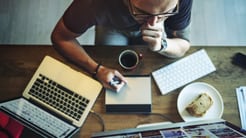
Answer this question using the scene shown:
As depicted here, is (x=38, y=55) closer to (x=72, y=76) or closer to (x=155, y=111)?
(x=72, y=76)

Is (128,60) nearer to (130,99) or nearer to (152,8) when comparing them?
(130,99)

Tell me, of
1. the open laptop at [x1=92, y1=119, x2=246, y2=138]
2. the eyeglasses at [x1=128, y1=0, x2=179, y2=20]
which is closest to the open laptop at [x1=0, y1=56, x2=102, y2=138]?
the open laptop at [x1=92, y1=119, x2=246, y2=138]

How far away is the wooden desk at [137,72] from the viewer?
1.29 meters

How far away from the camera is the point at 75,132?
1241 millimetres

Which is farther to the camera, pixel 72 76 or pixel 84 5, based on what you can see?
pixel 72 76

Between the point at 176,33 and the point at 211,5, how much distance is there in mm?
813

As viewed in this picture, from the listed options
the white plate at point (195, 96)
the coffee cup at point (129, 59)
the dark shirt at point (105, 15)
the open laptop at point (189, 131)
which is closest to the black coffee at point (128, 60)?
the coffee cup at point (129, 59)

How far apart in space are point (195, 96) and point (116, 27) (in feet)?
1.26

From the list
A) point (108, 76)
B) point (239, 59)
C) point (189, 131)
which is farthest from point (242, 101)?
point (108, 76)

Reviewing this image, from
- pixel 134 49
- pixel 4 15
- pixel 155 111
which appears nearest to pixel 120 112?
pixel 155 111

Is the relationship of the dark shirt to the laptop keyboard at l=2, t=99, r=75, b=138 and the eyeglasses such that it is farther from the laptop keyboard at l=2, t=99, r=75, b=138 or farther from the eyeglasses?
the laptop keyboard at l=2, t=99, r=75, b=138

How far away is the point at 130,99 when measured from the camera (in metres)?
1.28

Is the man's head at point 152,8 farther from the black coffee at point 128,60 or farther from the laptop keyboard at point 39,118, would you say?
the laptop keyboard at point 39,118

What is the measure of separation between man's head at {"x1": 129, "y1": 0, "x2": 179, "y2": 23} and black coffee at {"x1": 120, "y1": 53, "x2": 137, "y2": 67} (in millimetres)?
234
